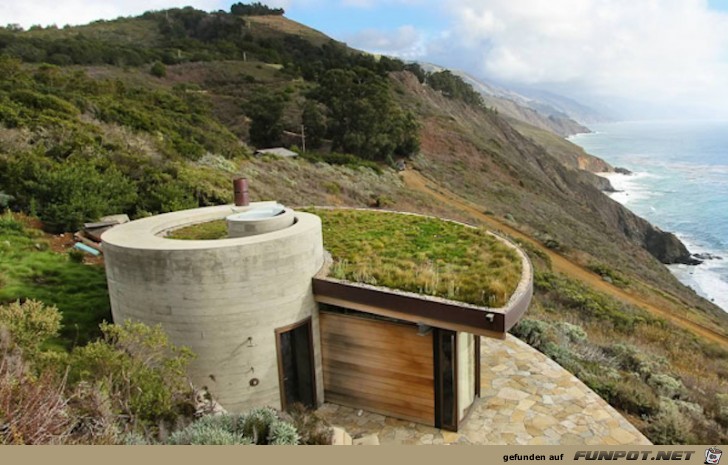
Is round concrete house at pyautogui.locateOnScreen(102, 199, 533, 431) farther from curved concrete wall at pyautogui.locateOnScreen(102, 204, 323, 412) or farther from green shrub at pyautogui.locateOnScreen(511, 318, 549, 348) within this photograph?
green shrub at pyautogui.locateOnScreen(511, 318, 549, 348)

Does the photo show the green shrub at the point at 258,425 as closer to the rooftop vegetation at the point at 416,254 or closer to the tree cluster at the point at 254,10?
the rooftop vegetation at the point at 416,254

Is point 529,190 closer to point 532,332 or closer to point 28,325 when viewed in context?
point 532,332

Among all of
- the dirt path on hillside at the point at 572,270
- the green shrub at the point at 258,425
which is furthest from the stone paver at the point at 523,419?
the dirt path on hillside at the point at 572,270

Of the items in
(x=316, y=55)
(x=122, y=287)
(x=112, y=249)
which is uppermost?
(x=316, y=55)

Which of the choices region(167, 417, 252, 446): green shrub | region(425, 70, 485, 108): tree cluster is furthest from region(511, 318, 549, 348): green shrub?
region(425, 70, 485, 108): tree cluster

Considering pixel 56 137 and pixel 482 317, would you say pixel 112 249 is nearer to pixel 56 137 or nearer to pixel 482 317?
pixel 482 317

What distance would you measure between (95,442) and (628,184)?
97681 mm

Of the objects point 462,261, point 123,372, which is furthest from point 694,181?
point 123,372

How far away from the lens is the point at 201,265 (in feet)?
25.7

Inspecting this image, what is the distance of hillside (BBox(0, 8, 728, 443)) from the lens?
13.0 metres

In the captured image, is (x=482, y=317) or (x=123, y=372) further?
(x=482, y=317)

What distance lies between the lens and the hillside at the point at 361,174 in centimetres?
1302

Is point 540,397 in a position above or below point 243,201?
below

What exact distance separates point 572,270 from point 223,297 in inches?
809
